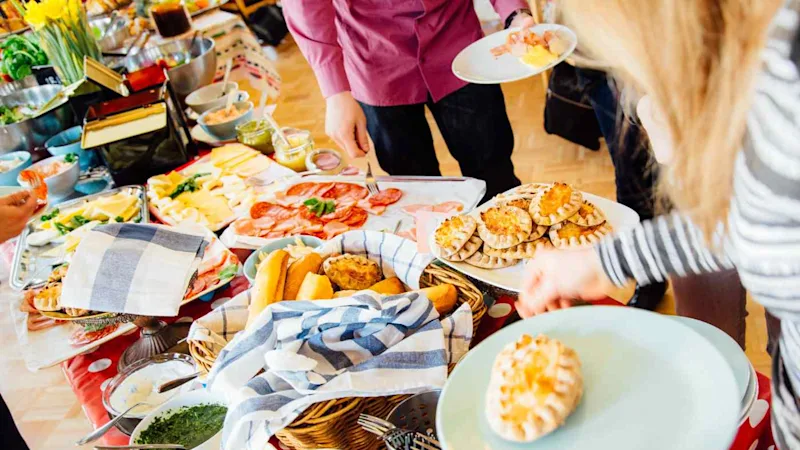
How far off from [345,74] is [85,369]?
0.99 metres

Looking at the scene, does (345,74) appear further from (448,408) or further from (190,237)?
(448,408)

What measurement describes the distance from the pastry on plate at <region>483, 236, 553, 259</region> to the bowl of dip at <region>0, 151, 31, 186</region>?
1750 mm

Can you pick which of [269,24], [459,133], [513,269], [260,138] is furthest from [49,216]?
[269,24]

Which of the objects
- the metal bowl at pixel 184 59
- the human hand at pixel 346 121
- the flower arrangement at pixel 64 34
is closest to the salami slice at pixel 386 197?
the human hand at pixel 346 121

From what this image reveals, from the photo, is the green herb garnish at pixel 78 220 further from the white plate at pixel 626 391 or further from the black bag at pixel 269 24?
the black bag at pixel 269 24

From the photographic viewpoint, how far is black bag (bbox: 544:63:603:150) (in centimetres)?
319

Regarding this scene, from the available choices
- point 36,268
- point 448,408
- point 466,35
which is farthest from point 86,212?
point 448,408

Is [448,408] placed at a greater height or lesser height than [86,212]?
greater

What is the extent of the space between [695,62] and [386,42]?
1.30 m

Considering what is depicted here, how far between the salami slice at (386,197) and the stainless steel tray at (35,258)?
65cm

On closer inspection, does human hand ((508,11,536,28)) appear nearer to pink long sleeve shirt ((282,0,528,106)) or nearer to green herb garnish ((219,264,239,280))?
pink long sleeve shirt ((282,0,528,106))

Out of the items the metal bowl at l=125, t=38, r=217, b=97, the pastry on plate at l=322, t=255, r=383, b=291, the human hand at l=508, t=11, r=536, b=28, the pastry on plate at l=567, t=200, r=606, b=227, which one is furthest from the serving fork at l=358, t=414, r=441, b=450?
the metal bowl at l=125, t=38, r=217, b=97

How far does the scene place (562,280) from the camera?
885 mm

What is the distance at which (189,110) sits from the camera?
2.44m
